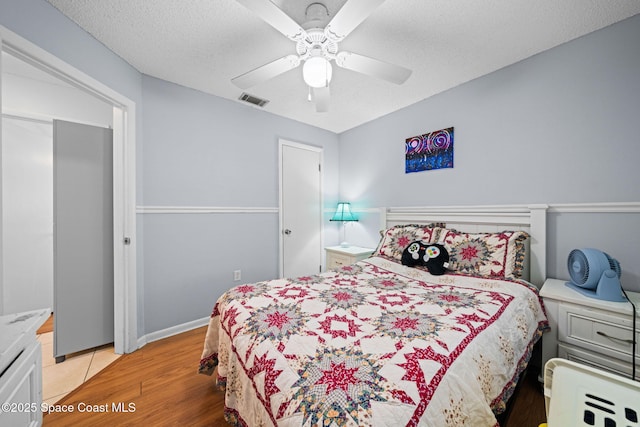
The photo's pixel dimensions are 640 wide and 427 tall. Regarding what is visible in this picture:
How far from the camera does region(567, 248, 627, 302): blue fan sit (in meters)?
1.45

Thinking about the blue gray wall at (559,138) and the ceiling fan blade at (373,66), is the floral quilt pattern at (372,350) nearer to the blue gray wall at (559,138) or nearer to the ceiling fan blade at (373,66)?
the blue gray wall at (559,138)

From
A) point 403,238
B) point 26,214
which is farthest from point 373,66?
point 26,214

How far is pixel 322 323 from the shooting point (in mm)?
1193

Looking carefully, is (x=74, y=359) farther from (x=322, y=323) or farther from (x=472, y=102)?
(x=472, y=102)

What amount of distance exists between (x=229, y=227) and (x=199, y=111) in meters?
1.29

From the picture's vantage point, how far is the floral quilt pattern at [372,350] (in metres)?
0.75

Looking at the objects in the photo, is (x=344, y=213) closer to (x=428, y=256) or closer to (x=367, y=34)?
(x=428, y=256)

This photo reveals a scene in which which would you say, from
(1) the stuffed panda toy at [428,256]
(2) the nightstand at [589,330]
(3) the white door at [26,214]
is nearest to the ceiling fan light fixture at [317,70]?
(1) the stuffed panda toy at [428,256]

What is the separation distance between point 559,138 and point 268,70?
2266 mm

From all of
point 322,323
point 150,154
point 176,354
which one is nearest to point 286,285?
point 322,323

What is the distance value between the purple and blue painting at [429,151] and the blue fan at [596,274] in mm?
1286

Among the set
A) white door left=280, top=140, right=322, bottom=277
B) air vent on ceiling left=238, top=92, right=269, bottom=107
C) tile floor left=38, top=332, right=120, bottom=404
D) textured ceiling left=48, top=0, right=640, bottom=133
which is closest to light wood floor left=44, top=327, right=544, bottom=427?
tile floor left=38, top=332, right=120, bottom=404

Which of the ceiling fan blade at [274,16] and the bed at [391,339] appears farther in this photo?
the ceiling fan blade at [274,16]

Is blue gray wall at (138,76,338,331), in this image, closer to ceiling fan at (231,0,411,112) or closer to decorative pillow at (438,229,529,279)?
ceiling fan at (231,0,411,112)
